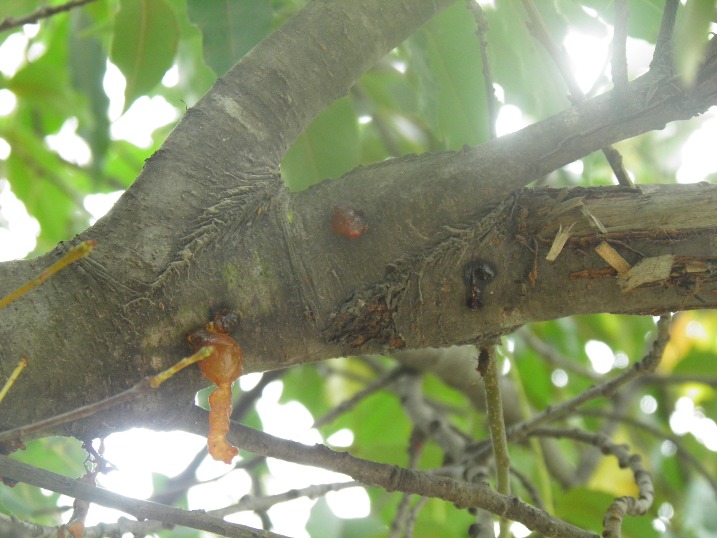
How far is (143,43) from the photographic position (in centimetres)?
168

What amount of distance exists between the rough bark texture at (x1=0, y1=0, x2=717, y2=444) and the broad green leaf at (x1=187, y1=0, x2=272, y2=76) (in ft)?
1.18

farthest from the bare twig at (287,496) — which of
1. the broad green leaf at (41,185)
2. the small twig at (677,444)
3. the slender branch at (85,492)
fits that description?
the broad green leaf at (41,185)

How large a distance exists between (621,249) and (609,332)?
224 centimetres

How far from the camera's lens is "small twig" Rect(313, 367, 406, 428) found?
2.28m

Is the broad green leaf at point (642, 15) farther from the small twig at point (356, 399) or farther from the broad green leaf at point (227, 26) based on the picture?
the small twig at point (356, 399)

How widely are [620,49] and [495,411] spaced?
0.68m

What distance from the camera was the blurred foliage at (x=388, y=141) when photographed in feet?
5.42

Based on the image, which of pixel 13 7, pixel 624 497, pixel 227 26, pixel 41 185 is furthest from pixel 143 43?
pixel 624 497

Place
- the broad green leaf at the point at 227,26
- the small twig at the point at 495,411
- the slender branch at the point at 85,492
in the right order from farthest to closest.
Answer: the broad green leaf at the point at 227,26
the small twig at the point at 495,411
the slender branch at the point at 85,492

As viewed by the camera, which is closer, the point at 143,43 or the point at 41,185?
the point at 143,43

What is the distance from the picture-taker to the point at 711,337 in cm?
394

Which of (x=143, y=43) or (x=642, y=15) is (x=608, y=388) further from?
(x=143, y=43)

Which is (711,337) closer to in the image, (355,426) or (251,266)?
(355,426)

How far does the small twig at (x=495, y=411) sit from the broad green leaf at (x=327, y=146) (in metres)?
0.67
